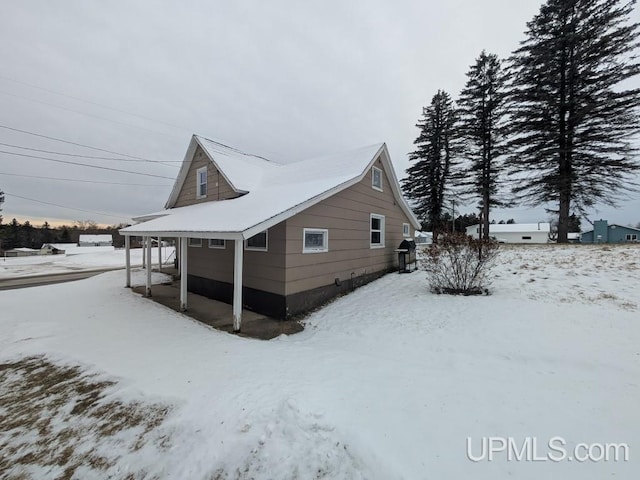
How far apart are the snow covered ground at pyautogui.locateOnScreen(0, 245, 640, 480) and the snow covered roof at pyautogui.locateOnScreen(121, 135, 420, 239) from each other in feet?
7.80

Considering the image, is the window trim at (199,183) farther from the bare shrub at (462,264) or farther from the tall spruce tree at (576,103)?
the tall spruce tree at (576,103)

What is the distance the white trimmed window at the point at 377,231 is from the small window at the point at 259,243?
15.4 ft

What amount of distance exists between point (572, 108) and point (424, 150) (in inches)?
378

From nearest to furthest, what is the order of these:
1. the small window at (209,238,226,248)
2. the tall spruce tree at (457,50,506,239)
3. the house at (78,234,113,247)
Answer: the small window at (209,238,226,248) → the tall spruce tree at (457,50,506,239) → the house at (78,234,113,247)

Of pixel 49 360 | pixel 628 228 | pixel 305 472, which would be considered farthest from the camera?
pixel 628 228

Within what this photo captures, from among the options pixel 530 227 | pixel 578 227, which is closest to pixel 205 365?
pixel 530 227

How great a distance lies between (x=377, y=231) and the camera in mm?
10430

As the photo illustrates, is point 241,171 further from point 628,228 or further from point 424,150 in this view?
point 628,228

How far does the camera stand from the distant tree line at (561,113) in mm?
13562

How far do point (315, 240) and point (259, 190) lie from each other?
3.41 meters

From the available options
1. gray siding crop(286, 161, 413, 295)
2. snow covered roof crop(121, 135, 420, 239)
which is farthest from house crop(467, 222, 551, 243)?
snow covered roof crop(121, 135, 420, 239)

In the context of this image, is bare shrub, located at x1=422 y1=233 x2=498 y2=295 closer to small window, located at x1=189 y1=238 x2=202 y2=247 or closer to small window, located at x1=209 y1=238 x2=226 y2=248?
small window, located at x1=209 y1=238 x2=226 y2=248

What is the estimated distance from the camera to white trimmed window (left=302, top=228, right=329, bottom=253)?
6.92m

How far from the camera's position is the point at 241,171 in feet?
34.7
